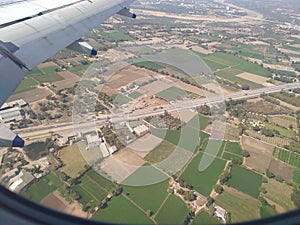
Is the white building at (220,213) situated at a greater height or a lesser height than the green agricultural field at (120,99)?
greater

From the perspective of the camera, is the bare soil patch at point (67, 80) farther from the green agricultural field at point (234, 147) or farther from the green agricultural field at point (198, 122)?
the green agricultural field at point (234, 147)

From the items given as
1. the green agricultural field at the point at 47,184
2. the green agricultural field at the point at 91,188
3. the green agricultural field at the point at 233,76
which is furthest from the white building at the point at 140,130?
the green agricultural field at the point at 233,76

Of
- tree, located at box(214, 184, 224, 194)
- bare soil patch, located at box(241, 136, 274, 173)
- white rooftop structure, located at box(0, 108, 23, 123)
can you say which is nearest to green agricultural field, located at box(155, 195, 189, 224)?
tree, located at box(214, 184, 224, 194)

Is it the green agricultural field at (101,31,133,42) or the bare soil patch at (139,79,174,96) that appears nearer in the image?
the bare soil patch at (139,79,174,96)

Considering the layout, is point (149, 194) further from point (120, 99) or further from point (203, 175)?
point (120, 99)

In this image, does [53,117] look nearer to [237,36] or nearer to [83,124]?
[83,124]

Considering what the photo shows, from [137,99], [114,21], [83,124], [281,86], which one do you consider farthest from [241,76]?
[114,21]

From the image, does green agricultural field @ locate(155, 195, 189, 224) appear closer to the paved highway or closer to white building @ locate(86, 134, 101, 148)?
white building @ locate(86, 134, 101, 148)
